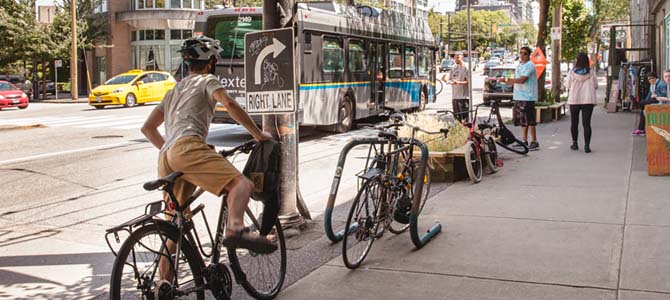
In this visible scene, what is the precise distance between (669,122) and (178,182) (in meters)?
7.72

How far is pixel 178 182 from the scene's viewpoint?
4.62m

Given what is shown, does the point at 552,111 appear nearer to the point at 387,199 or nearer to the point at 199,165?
the point at 387,199

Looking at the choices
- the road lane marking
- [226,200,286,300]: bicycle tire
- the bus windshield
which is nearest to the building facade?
the bus windshield

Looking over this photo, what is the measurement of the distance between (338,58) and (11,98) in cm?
1926

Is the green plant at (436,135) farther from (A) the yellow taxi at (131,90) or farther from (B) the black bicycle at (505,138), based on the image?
(A) the yellow taxi at (131,90)

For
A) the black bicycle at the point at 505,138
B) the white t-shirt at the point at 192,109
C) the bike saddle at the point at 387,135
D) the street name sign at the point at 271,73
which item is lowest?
the black bicycle at the point at 505,138

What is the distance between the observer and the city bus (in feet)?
54.0

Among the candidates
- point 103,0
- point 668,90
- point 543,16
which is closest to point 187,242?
point 668,90

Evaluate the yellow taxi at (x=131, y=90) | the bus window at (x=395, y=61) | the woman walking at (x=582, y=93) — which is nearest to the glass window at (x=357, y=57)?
the bus window at (x=395, y=61)

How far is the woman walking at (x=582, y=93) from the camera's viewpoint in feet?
41.1

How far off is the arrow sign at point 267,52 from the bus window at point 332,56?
10.5 metres

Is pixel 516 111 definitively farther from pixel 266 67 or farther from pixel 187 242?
pixel 187 242

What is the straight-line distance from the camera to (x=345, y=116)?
18.8 m

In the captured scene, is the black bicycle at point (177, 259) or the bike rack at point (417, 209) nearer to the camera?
the black bicycle at point (177, 259)
